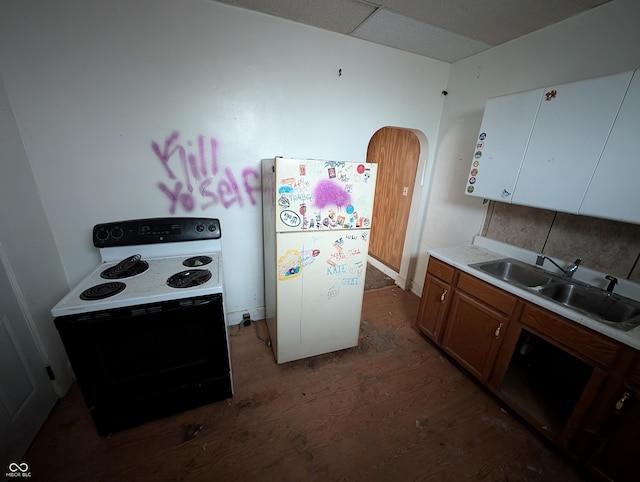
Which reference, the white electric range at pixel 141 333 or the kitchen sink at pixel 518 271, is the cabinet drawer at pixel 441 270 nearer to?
the kitchen sink at pixel 518 271

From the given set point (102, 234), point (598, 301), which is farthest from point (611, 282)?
point (102, 234)

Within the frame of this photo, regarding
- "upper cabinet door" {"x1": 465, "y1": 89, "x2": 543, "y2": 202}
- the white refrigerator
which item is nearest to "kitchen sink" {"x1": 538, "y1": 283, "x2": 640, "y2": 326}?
"upper cabinet door" {"x1": 465, "y1": 89, "x2": 543, "y2": 202}

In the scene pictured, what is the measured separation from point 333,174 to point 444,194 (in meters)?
1.70

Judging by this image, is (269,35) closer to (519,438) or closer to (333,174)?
(333,174)

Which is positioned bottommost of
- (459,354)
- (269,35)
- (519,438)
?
(519,438)

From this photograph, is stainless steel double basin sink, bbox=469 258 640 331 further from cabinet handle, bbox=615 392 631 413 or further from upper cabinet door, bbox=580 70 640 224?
upper cabinet door, bbox=580 70 640 224

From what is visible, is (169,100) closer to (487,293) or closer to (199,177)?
(199,177)

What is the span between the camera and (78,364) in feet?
4.08

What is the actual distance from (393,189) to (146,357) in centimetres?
332

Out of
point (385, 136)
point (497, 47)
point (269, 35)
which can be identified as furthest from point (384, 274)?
point (269, 35)

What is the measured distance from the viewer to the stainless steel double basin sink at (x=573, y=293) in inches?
54.8

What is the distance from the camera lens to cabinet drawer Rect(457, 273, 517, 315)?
5.23 ft

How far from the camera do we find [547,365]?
1.92 metres

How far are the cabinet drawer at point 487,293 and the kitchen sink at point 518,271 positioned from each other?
11cm
